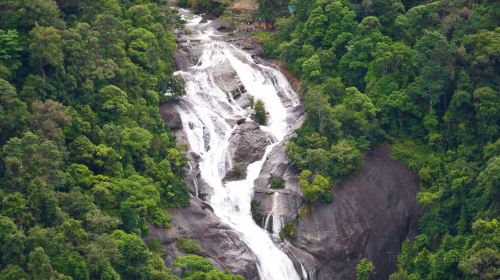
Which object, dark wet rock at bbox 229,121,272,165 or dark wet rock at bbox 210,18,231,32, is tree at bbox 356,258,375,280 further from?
dark wet rock at bbox 210,18,231,32

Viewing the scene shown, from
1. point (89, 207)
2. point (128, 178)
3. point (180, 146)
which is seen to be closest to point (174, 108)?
point (180, 146)

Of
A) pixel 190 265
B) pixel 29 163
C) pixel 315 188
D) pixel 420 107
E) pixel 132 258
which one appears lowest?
pixel 190 265

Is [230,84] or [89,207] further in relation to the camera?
[230,84]

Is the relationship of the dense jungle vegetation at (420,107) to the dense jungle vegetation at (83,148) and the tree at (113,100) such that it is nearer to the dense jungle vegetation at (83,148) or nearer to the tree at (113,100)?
the dense jungle vegetation at (83,148)

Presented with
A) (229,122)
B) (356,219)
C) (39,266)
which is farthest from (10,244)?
(229,122)

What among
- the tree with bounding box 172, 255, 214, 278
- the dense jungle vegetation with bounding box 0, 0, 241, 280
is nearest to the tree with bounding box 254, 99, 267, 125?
the dense jungle vegetation with bounding box 0, 0, 241, 280

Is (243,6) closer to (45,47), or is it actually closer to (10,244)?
(45,47)

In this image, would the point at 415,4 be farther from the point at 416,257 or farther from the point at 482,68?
the point at 416,257
